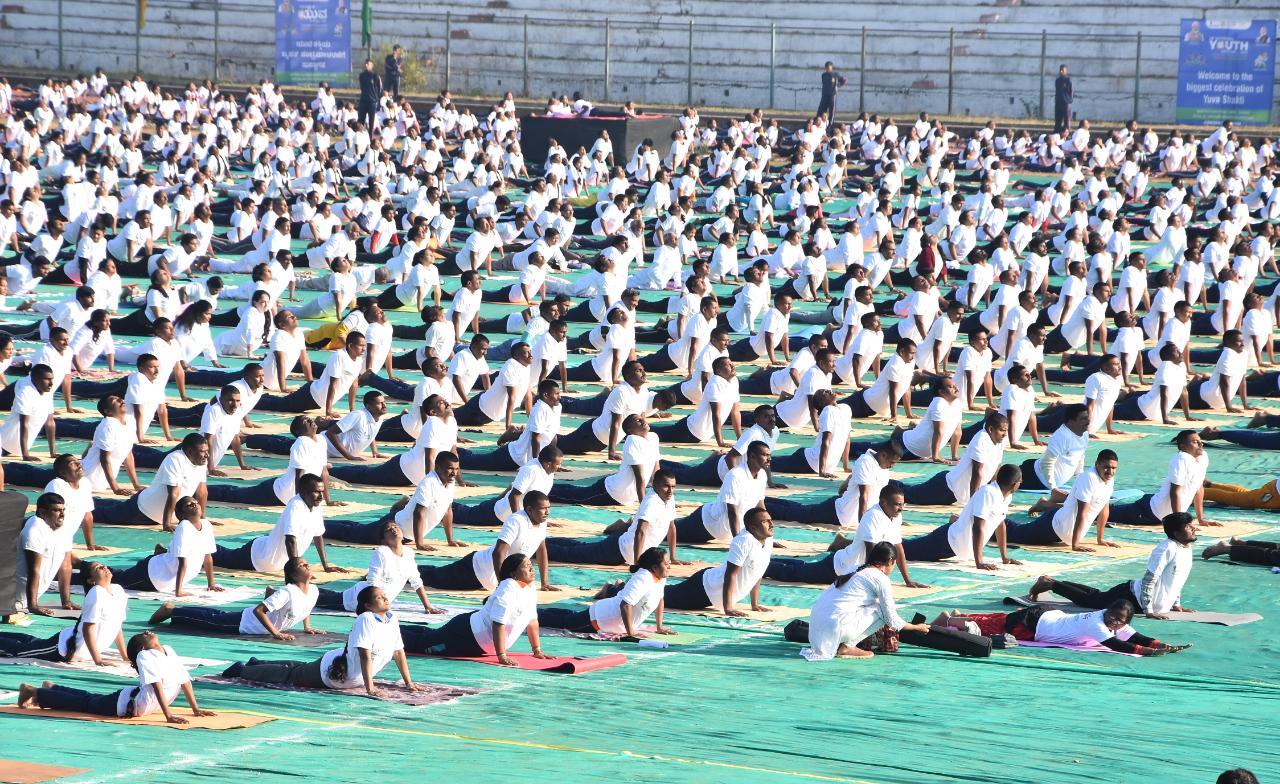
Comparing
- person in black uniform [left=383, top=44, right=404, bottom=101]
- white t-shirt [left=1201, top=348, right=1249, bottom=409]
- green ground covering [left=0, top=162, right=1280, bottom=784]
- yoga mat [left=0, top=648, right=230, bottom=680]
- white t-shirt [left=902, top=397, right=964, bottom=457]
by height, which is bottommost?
green ground covering [left=0, top=162, right=1280, bottom=784]

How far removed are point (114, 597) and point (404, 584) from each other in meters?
2.24

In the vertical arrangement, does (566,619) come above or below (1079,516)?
below

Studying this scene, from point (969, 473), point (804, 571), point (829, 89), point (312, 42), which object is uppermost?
point (312, 42)

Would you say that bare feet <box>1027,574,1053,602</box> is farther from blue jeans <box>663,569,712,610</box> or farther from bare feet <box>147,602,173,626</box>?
bare feet <box>147,602,173,626</box>

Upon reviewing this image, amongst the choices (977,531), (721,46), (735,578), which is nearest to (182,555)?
(735,578)

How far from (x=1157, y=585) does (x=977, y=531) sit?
1.72m

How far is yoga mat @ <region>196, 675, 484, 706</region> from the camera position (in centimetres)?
1124

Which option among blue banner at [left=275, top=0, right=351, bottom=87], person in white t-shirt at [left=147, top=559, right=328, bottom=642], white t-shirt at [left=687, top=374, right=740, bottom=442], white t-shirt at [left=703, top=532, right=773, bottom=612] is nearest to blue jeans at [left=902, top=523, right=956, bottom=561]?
white t-shirt at [left=703, top=532, right=773, bottom=612]

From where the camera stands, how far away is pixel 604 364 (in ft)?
72.3

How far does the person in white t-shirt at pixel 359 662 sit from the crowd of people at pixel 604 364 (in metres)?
0.02

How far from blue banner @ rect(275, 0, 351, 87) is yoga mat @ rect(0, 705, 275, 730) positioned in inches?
1414

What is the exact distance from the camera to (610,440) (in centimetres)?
1895

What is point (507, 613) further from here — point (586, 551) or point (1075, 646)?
point (1075, 646)

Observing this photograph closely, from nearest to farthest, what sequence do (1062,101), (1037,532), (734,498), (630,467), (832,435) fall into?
1. (734,498)
2. (1037,532)
3. (630,467)
4. (832,435)
5. (1062,101)
